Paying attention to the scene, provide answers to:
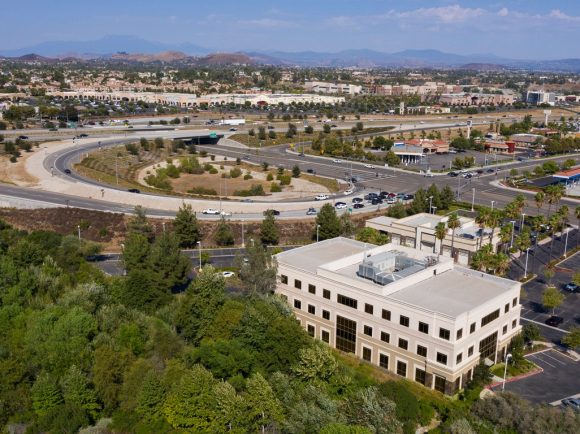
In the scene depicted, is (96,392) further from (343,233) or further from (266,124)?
(266,124)

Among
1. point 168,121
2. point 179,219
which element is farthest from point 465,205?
point 168,121

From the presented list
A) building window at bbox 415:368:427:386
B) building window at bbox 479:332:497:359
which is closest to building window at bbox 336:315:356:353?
building window at bbox 415:368:427:386

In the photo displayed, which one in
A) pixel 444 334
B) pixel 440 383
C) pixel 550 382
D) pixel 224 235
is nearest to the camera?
pixel 444 334

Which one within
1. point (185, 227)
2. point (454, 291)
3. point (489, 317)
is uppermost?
point (454, 291)

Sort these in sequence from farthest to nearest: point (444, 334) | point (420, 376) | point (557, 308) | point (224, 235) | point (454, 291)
Answer: point (224, 235), point (557, 308), point (454, 291), point (420, 376), point (444, 334)

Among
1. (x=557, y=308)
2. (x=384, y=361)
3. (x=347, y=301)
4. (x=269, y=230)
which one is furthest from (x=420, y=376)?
(x=269, y=230)

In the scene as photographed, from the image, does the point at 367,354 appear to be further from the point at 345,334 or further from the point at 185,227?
the point at 185,227
